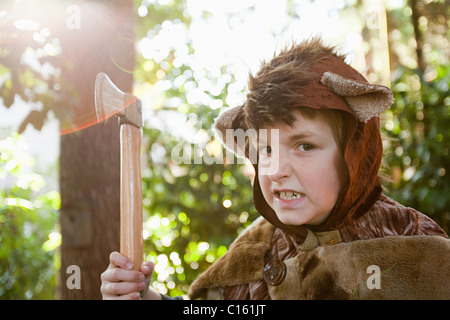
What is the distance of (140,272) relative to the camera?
1.04 m

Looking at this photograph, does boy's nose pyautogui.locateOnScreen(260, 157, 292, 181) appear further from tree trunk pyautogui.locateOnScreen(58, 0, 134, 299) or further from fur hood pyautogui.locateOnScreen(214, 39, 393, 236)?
tree trunk pyautogui.locateOnScreen(58, 0, 134, 299)

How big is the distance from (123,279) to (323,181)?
1.96 feet

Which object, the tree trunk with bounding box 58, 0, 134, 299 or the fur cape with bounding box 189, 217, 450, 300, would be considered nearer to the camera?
the fur cape with bounding box 189, 217, 450, 300

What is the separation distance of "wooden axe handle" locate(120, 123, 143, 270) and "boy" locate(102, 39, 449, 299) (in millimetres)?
38

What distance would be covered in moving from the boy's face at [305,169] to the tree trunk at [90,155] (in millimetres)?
1018

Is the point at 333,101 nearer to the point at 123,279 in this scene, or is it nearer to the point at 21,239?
the point at 123,279

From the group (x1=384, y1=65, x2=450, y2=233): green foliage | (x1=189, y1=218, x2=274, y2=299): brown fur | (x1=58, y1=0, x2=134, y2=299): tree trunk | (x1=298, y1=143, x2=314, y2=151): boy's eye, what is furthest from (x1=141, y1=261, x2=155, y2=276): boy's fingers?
(x1=384, y1=65, x2=450, y2=233): green foliage

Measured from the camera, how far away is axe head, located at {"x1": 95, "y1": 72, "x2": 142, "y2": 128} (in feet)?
3.22

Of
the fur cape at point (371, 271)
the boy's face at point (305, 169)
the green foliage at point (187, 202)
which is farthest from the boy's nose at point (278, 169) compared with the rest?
the green foliage at point (187, 202)

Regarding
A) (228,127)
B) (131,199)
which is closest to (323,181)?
(228,127)

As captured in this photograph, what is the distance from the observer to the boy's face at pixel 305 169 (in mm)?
1058

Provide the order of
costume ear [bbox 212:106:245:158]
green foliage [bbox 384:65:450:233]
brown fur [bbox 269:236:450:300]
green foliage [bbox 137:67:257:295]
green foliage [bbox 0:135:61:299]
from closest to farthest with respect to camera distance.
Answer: brown fur [bbox 269:236:450:300], costume ear [bbox 212:106:245:158], green foliage [bbox 384:65:450:233], green foliage [bbox 137:67:257:295], green foliage [bbox 0:135:61:299]

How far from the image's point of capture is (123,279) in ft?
3.36

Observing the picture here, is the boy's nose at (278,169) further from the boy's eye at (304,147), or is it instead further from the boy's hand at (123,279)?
the boy's hand at (123,279)
